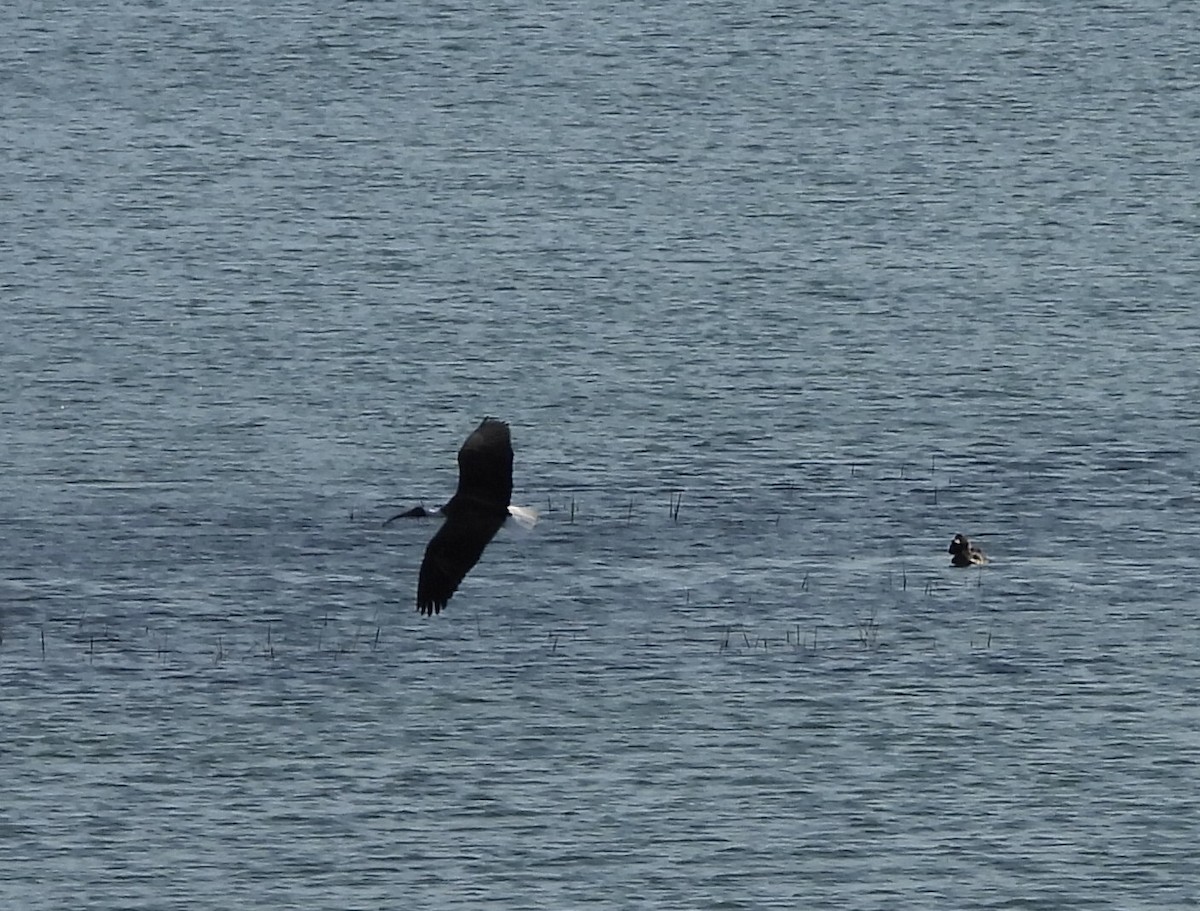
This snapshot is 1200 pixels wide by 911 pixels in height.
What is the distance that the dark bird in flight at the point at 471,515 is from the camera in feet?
82.7

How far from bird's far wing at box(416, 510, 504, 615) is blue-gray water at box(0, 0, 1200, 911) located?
18104 mm

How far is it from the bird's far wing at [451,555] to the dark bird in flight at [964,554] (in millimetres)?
28954

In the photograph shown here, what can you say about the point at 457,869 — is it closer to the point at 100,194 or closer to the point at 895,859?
the point at 895,859

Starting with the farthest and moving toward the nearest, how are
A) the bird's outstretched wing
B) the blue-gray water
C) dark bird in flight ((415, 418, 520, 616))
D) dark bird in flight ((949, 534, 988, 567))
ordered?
dark bird in flight ((949, 534, 988, 567)) < the blue-gray water < the bird's outstretched wing < dark bird in flight ((415, 418, 520, 616))

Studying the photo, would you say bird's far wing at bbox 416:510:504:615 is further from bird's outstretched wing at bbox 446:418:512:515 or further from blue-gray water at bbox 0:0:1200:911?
blue-gray water at bbox 0:0:1200:911

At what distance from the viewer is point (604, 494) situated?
58.9 m

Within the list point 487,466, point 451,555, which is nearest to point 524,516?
point 487,466

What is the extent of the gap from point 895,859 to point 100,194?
51370 millimetres

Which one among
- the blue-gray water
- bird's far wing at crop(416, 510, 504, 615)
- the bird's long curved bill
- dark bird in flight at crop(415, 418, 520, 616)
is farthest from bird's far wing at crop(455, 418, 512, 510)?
the blue-gray water

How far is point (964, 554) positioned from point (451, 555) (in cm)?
2958

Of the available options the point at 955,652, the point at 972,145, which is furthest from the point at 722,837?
the point at 972,145

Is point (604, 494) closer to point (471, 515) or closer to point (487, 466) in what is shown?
point (471, 515)

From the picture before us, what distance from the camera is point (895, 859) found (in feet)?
145

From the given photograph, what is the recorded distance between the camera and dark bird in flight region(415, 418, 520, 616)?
2520 centimetres
